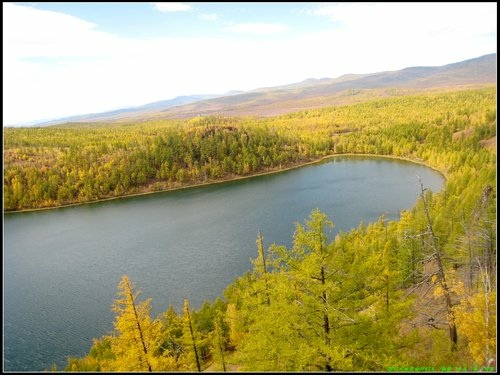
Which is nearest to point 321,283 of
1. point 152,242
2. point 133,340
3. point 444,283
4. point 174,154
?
point 444,283

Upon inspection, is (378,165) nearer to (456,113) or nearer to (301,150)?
(301,150)

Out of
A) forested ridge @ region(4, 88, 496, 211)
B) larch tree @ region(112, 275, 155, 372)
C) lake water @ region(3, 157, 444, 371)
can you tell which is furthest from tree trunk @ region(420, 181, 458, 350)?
forested ridge @ region(4, 88, 496, 211)

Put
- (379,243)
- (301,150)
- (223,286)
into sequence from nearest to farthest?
1. (379,243)
2. (223,286)
3. (301,150)

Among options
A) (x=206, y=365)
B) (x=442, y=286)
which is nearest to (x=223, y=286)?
(x=206, y=365)

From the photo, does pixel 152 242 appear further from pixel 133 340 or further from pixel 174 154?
pixel 174 154

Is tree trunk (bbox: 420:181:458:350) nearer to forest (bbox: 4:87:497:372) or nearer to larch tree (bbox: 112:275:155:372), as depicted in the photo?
forest (bbox: 4:87:497:372)

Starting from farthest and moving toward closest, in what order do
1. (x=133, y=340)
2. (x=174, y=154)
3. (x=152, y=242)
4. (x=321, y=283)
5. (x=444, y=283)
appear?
(x=174, y=154)
(x=152, y=242)
(x=133, y=340)
(x=444, y=283)
(x=321, y=283)
